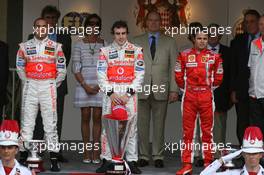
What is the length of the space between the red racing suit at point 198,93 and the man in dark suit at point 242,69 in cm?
41

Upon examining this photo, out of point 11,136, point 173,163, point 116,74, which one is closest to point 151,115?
point 173,163

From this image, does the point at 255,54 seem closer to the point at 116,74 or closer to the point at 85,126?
the point at 116,74

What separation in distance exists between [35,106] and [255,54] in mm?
2652

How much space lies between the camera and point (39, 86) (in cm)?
957

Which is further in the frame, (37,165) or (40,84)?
(40,84)

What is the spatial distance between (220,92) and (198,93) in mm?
1079

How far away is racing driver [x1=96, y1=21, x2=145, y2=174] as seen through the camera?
9445mm

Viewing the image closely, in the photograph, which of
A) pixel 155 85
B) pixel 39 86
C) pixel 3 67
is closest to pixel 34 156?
pixel 39 86

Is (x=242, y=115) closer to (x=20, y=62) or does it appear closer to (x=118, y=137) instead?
(x=118, y=137)

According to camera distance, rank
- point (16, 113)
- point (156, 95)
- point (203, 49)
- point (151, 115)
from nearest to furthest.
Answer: point (203, 49) → point (156, 95) → point (151, 115) → point (16, 113)

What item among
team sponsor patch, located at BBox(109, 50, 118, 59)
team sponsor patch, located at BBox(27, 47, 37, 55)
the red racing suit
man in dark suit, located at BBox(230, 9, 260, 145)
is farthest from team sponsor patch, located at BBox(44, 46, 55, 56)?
man in dark suit, located at BBox(230, 9, 260, 145)

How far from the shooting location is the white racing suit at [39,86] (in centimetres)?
956

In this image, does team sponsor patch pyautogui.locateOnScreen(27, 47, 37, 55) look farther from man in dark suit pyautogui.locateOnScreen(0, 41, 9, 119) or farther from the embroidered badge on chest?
the embroidered badge on chest

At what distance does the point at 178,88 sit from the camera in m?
10.1
